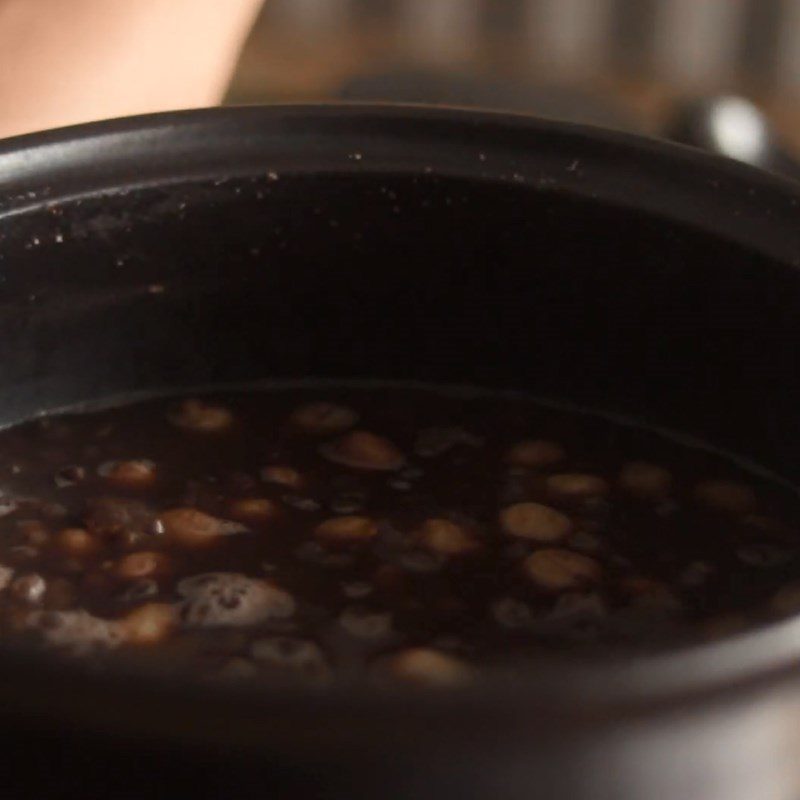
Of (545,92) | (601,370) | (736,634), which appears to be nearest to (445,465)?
(601,370)

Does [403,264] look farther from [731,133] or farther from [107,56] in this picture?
[731,133]

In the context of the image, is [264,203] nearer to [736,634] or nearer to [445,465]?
[445,465]

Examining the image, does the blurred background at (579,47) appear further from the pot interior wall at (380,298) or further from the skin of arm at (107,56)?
the pot interior wall at (380,298)

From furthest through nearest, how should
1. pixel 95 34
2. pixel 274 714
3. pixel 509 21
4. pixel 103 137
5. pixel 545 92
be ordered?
1. pixel 509 21
2. pixel 545 92
3. pixel 95 34
4. pixel 103 137
5. pixel 274 714

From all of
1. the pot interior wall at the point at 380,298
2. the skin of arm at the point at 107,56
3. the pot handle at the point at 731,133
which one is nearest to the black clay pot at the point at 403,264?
the pot interior wall at the point at 380,298

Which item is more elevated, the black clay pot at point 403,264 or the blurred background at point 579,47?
the blurred background at point 579,47

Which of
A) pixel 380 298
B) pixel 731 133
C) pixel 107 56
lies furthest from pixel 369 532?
pixel 731 133

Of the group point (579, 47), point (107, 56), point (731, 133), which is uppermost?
point (579, 47)
